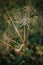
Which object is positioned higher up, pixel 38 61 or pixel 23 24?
pixel 23 24

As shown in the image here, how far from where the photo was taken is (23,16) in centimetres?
217

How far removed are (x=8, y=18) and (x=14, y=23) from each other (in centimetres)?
9

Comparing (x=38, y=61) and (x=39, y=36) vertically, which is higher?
(x=39, y=36)

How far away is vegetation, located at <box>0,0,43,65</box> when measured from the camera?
7.06 feet

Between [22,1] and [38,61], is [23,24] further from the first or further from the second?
[38,61]

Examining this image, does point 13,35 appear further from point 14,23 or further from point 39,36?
point 39,36

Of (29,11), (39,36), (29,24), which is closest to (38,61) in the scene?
(39,36)

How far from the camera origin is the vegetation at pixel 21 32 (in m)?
2.15

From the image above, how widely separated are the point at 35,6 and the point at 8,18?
312mm

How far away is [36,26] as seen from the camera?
7.10 feet

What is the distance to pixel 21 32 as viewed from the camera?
2.18 meters

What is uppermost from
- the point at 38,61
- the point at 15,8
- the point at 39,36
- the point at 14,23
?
the point at 15,8

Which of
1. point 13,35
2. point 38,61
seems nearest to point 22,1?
point 13,35

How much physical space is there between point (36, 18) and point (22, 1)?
0.76 feet
